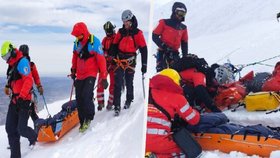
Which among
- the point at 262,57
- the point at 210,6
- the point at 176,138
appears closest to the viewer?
the point at 176,138

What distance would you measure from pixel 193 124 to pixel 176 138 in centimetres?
19

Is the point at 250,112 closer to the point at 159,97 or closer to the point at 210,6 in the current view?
the point at 159,97

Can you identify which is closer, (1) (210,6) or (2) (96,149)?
(2) (96,149)

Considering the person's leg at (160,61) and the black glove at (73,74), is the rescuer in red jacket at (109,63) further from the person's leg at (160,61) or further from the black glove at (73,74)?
the person's leg at (160,61)

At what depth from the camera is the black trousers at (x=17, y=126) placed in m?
3.81

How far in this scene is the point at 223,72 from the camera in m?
3.80

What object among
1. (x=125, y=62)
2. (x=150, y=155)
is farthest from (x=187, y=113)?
(x=125, y=62)

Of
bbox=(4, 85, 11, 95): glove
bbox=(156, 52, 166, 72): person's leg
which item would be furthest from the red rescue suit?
bbox=(4, 85, 11, 95): glove

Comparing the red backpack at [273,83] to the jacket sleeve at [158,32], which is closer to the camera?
the red backpack at [273,83]

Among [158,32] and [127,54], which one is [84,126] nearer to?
[127,54]

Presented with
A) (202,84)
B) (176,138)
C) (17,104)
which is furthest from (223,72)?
(17,104)

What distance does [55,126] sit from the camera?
12.8 feet

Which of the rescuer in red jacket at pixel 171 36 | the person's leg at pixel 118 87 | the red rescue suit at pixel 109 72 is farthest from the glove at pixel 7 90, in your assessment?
the rescuer in red jacket at pixel 171 36

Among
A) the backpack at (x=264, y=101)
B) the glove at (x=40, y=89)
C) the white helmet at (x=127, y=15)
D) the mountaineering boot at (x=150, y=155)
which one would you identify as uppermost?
the white helmet at (x=127, y=15)
